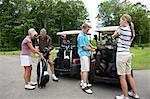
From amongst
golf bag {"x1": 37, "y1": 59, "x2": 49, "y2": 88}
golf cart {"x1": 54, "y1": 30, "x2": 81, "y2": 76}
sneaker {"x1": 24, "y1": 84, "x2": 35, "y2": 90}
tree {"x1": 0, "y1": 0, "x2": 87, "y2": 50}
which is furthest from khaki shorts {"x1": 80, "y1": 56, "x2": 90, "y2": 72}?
tree {"x1": 0, "y1": 0, "x2": 87, "y2": 50}

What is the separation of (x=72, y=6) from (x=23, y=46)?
4898 cm

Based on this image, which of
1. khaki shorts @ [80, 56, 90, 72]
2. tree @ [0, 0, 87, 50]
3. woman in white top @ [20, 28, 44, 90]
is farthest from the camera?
tree @ [0, 0, 87, 50]

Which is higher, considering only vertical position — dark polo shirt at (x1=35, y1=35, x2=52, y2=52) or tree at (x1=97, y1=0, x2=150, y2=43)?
tree at (x1=97, y1=0, x2=150, y2=43)

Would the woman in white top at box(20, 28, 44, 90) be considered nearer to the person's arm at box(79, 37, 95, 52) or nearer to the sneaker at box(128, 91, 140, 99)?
the person's arm at box(79, 37, 95, 52)

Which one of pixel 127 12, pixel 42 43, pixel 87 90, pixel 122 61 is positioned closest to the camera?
pixel 122 61

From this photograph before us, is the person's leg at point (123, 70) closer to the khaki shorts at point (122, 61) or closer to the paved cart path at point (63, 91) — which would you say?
the khaki shorts at point (122, 61)

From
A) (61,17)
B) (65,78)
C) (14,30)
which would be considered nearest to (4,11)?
(14,30)

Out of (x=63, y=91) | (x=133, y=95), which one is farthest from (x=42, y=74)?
(x=133, y=95)

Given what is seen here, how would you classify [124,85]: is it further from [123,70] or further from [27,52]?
[27,52]

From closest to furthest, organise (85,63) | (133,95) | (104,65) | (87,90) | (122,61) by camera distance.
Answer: (122,61) < (133,95) < (87,90) < (85,63) < (104,65)

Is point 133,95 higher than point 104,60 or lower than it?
lower

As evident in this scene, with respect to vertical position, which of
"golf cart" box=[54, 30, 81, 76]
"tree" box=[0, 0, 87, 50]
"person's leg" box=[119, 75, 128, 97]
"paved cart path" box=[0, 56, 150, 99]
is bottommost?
"paved cart path" box=[0, 56, 150, 99]

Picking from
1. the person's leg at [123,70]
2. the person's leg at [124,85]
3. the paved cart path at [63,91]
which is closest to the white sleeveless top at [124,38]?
the person's leg at [123,70]

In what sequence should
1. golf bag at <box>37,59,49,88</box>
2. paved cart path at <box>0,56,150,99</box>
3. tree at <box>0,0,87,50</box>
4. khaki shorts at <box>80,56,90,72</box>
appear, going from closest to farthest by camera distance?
paved cart path at <box>0,56,150,99</box> → khaki shorts at <box>80,56,90,72</box> → golf bag at <box>37,59,49,88</box> → tree at <box>0,0,87,50</box>
